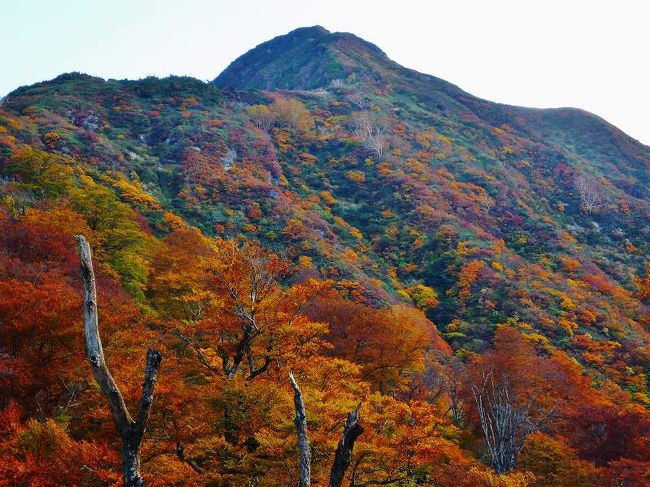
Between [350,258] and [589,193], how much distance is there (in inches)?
2326

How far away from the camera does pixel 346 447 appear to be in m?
6.30

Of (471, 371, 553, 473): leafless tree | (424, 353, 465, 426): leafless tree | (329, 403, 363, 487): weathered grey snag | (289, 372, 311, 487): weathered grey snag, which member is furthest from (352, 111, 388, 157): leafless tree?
(329, 403, 363, 487): weathered grey snag

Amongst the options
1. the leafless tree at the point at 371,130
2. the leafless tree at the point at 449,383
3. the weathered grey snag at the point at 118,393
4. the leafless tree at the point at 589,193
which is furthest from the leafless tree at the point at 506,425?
the leafless tree at the point at 589,193

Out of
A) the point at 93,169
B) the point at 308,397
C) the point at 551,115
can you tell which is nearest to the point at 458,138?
the point at 551,115

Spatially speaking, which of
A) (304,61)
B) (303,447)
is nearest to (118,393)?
(303,447)

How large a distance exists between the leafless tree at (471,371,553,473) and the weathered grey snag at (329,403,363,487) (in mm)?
13877

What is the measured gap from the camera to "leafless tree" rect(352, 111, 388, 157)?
92544mm

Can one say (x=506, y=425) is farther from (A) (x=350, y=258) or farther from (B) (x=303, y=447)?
(A) (x=350, y=258)

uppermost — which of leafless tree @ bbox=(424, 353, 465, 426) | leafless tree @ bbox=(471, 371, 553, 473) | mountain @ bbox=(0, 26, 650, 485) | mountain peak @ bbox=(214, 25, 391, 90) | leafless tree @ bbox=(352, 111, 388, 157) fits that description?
mountain peak @ bbox=(214, 25, 391, 90)

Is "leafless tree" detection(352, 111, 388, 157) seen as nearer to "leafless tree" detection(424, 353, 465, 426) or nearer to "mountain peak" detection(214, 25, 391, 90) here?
"mountain peak" detection(214, 25, 391, 90)

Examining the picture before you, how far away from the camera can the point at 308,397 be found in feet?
49.9

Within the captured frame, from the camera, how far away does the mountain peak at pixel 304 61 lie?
468 ft

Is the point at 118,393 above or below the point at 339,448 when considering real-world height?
above

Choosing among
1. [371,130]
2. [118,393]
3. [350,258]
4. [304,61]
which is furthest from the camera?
[304,61]
